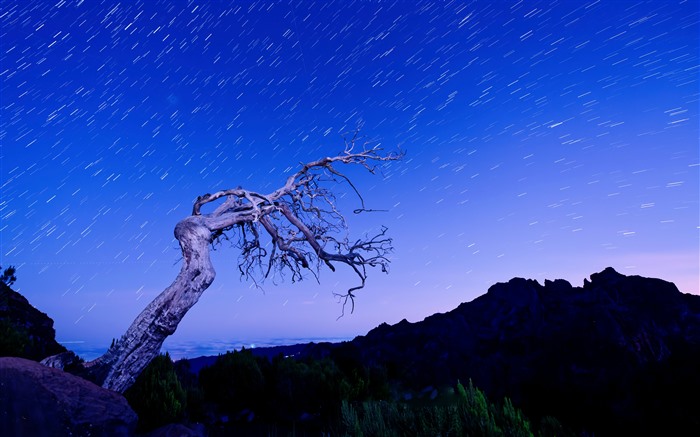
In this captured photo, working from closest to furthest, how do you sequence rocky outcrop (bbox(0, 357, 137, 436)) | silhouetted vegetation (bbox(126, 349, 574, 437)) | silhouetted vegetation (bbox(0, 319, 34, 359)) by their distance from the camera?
1. rocky outcrop (bbox(0, 357, 137, 436))
2. silhouetted vegetation (bbox(0, 319, 34, 359))
3. silhouetted vegetation (bbox(126, 349, 574, 437))

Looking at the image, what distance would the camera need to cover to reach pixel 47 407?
6711 mm

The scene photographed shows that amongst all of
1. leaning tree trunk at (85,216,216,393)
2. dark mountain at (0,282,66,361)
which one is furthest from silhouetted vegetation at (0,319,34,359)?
leaning tree trunk at (85,216,216,393)

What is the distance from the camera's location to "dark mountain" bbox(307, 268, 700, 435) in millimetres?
10758

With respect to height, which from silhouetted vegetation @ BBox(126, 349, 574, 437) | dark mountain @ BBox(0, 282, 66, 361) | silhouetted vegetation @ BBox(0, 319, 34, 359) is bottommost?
silhouetted vegetation @ BBox(126, 349, 574, 437)

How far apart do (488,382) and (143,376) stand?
13.3 meters

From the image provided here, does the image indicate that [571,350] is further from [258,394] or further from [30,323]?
[30,323]

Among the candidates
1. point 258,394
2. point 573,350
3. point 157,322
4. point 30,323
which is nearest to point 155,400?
point 157,322

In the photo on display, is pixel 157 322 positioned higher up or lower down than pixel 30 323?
lower down

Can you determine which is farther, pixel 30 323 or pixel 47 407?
pixel 30 323

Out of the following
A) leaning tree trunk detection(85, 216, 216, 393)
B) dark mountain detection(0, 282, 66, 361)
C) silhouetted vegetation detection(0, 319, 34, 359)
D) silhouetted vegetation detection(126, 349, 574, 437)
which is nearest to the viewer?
leaning tree trunk detection(85, 216, 216, 393)

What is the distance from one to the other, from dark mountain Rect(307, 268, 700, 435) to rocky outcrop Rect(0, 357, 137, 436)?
→ 9879mm

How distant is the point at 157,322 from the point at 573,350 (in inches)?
530

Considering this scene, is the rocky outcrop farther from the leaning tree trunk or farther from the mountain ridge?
the mountain ridge

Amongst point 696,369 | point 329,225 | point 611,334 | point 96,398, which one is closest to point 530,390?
point 611,334
